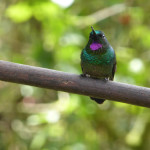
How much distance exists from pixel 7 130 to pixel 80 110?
1.14m

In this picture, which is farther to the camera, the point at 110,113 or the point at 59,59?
the point at 110,113

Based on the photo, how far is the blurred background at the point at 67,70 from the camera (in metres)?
3.46

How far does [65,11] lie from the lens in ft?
11.7

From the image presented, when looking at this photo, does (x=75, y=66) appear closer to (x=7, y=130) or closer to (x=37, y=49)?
(x=37, y=49)

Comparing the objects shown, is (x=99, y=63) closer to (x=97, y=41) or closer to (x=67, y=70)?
(x=97, y=41)

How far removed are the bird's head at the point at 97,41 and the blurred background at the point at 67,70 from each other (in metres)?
0.79

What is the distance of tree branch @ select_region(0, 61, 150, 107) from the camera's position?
5.24 ft

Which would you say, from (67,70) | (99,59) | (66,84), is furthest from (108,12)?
(66,84)

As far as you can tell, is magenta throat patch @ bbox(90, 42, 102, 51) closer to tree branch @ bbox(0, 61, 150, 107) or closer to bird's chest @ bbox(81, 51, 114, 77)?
bird's chest @ bbox(81, 51, 114, 77)

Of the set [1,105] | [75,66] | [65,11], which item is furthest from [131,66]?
[1,105]

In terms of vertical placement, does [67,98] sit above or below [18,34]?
below

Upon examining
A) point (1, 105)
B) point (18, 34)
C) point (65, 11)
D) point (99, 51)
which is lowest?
point (99, 51)

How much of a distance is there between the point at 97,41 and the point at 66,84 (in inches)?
36.1

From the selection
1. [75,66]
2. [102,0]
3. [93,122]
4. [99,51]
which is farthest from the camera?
[102,0]
